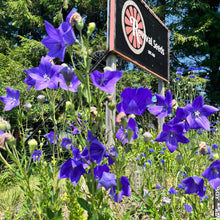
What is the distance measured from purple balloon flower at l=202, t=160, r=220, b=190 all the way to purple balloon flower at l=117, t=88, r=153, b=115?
1.15 feet

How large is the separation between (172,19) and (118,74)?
35.2 feet

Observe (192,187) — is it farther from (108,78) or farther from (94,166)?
(108,78)

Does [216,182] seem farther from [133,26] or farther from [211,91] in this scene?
[211,91]

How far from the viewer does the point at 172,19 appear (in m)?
10.4

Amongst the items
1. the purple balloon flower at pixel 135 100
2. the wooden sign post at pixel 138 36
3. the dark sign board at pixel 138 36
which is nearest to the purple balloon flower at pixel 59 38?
the purple balloon flower at pixel 135 100

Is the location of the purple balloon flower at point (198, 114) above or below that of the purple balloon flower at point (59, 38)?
below

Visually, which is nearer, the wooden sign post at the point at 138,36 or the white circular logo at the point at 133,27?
the wooden sign post at the point at 138,36

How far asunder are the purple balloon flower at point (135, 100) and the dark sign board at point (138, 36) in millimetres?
2298

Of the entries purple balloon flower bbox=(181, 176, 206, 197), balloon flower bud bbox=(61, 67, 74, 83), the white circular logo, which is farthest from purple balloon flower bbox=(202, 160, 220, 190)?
the white circular logo

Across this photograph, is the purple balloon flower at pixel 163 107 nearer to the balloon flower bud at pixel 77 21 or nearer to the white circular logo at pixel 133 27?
the balloon flower bud at pixel 77 21

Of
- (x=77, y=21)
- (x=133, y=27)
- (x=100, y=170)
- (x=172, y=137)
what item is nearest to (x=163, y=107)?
(x=172, y=137)

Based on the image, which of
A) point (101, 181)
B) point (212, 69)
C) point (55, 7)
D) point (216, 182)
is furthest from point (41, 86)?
point (212, 69)

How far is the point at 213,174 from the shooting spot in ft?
2.87

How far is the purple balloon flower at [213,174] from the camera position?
0.87 meters
